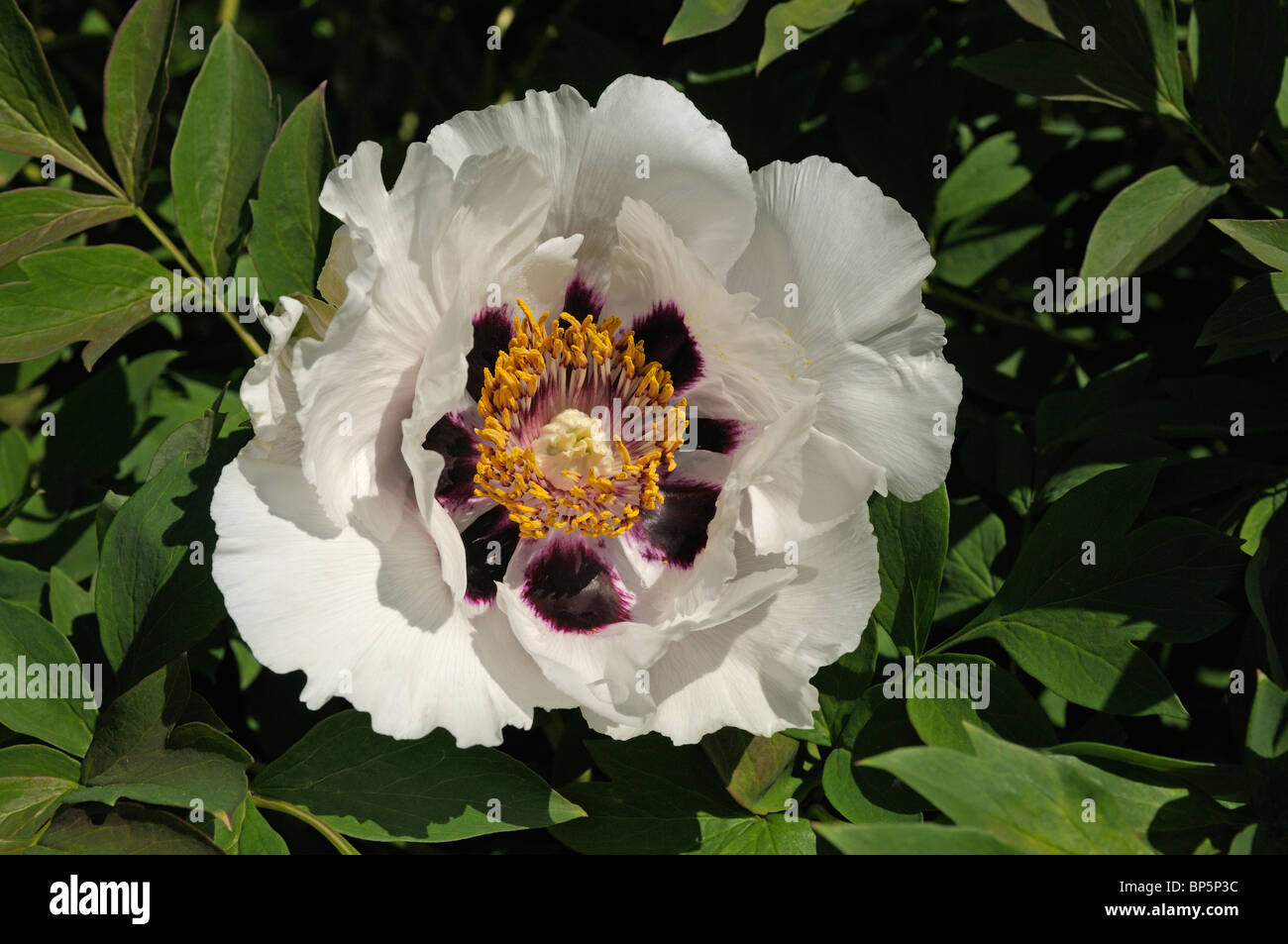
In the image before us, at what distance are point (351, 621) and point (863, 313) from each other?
30.0 inches

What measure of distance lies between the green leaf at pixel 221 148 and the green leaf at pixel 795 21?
2.44 ft

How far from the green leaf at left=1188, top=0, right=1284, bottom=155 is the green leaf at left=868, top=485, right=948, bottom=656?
0.80 m

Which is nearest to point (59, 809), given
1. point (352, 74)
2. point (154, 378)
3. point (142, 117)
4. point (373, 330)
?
point (373, 330)

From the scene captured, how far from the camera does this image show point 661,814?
1.56 metres

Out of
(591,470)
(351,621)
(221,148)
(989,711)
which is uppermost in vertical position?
(221,148)

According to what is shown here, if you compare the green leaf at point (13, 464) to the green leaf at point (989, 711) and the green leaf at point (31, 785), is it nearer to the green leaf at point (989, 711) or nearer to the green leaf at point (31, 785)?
the green leaf at point (31, 785)

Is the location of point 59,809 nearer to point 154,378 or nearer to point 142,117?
point 154,378

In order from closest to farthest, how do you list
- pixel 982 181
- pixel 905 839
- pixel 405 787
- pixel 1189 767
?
pixel 905 839
pixel 1189 767
pixel 405 787
pixel 982 181

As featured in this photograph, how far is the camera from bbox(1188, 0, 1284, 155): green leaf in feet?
5.77

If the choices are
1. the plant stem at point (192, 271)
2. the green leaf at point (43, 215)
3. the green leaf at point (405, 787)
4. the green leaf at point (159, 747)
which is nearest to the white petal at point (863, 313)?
the green leaf at point (405, 787)

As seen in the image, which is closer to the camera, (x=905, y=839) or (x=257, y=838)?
(x=905, y=839)

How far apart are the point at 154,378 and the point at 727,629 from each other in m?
1.14

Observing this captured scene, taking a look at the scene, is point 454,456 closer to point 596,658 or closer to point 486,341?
point 486,341

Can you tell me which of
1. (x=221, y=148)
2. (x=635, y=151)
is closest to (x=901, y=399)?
(x=635, y=151)
